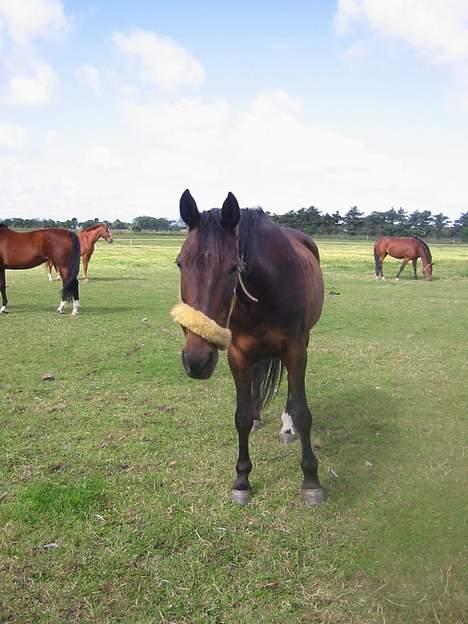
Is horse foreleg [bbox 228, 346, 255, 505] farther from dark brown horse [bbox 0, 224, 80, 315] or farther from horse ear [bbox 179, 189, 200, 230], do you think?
dark brown horse [bbox 0, 224, 80, 315]

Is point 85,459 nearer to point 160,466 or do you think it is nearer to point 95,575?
point 160,466

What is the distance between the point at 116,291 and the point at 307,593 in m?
15.6

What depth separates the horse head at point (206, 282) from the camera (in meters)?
2.70

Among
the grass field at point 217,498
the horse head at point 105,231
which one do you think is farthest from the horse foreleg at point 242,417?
the horse head at point 105,231

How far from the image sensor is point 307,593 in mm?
2850

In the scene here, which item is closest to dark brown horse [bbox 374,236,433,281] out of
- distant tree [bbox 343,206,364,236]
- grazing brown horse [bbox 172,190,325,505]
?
grazing brown horse [bbox 172,190,325,505]

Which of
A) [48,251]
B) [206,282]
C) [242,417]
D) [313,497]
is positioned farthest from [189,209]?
[48,251]

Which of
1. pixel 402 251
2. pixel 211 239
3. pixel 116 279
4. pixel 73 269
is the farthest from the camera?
pixel 402 251

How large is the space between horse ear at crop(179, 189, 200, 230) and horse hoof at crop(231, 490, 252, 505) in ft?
6.72

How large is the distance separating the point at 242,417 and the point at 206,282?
1.61m

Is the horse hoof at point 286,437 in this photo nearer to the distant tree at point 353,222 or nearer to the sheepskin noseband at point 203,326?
the sheepskin noseband at point 203,326

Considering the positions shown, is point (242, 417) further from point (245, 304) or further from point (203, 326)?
point (203, 326)

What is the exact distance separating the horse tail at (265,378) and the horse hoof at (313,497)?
3.74ft

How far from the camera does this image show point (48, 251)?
12281 millimetres
